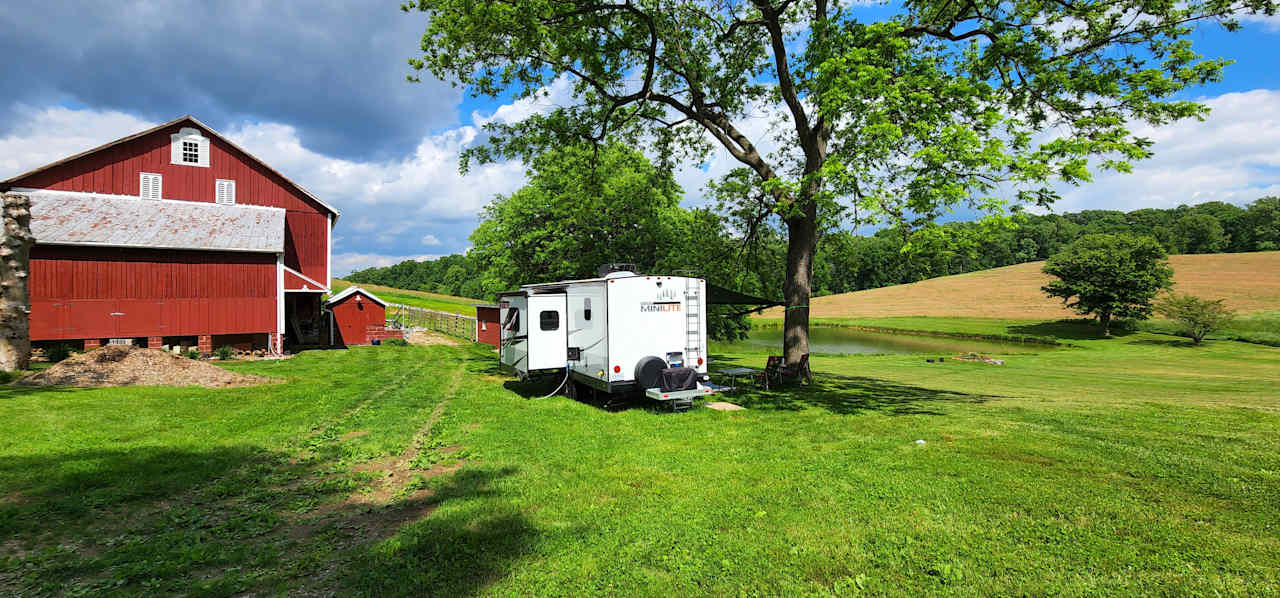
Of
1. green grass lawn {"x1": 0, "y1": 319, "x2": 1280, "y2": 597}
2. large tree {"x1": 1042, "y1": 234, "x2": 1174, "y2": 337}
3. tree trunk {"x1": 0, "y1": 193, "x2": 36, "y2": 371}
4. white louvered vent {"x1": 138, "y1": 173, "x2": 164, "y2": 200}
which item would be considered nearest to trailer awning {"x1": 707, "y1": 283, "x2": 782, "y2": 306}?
green grass lawn {"x1": 0, "y1": 319, "x2": 1280, "y2": 597}

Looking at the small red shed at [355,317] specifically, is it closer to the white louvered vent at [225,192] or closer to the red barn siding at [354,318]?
the red barn siding at [354,318]

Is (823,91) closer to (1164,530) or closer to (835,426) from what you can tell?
(835,426)

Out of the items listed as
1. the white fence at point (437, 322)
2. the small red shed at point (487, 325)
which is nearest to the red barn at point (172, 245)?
the small red shed at point (487, 325)

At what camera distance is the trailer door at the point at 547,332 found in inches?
501

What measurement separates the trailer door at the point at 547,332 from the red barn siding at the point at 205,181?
20.5m

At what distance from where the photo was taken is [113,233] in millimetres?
19547

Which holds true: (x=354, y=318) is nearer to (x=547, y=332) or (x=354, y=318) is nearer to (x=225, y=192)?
(x=225, y=192)

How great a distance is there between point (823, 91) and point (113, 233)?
25479mm

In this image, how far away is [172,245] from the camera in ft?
65.3

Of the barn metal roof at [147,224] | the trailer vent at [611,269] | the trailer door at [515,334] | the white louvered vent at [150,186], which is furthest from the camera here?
the white louvered vent at [150,186]

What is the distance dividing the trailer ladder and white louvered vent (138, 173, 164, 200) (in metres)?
27.1

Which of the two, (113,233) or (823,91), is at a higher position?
(823,91)

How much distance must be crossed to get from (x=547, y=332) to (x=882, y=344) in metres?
39.2

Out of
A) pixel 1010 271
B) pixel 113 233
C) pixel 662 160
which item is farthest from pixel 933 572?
pixel 1010 271
